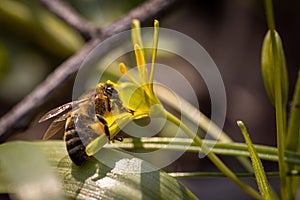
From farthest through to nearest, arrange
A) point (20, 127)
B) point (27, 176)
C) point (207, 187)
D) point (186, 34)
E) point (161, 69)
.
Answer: point (186, 34)
point (207, 187)
point (161, 69)
point (20, 127)
point (27, 176)

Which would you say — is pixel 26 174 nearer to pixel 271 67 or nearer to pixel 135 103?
pixel 135 103

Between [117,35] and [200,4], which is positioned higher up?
[200,4]

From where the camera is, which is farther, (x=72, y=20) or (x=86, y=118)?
(x=72, y=20)

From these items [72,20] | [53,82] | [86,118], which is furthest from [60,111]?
[72,20]

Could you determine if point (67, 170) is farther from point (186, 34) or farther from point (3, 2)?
point (186, 34)

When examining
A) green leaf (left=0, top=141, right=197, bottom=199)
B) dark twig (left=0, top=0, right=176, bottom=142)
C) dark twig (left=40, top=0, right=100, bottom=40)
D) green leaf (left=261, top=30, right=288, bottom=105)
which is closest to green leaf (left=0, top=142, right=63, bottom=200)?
green leaf (left=0, top=141, right=197, bottom=199)

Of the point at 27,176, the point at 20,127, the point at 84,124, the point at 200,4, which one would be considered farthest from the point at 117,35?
the point at 200,4

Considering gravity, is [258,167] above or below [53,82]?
below
